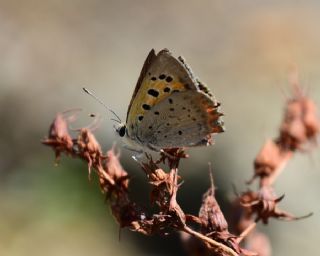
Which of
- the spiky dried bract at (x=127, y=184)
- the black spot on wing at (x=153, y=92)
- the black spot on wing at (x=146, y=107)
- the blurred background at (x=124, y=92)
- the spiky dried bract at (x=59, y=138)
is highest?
the blurred background at (x=124, y=92)

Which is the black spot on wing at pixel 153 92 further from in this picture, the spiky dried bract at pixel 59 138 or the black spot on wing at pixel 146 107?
Result: the spiky dried bract at pixel 59 138

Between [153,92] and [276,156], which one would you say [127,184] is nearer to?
[153,92]

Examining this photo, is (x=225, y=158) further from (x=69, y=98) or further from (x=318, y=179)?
(x=69, y=98)

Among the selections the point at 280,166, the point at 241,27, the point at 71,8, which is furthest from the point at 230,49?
the point at 280,166

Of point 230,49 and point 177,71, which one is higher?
point 230,49

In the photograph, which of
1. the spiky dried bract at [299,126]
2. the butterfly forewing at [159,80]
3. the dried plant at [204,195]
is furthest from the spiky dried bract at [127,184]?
the spiky dried bract at [299,126]

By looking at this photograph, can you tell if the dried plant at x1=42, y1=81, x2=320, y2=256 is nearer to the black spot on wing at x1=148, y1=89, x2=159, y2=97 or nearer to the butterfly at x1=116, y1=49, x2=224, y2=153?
the butterfly at x1=116, y1=49, x2=224, y2=153
